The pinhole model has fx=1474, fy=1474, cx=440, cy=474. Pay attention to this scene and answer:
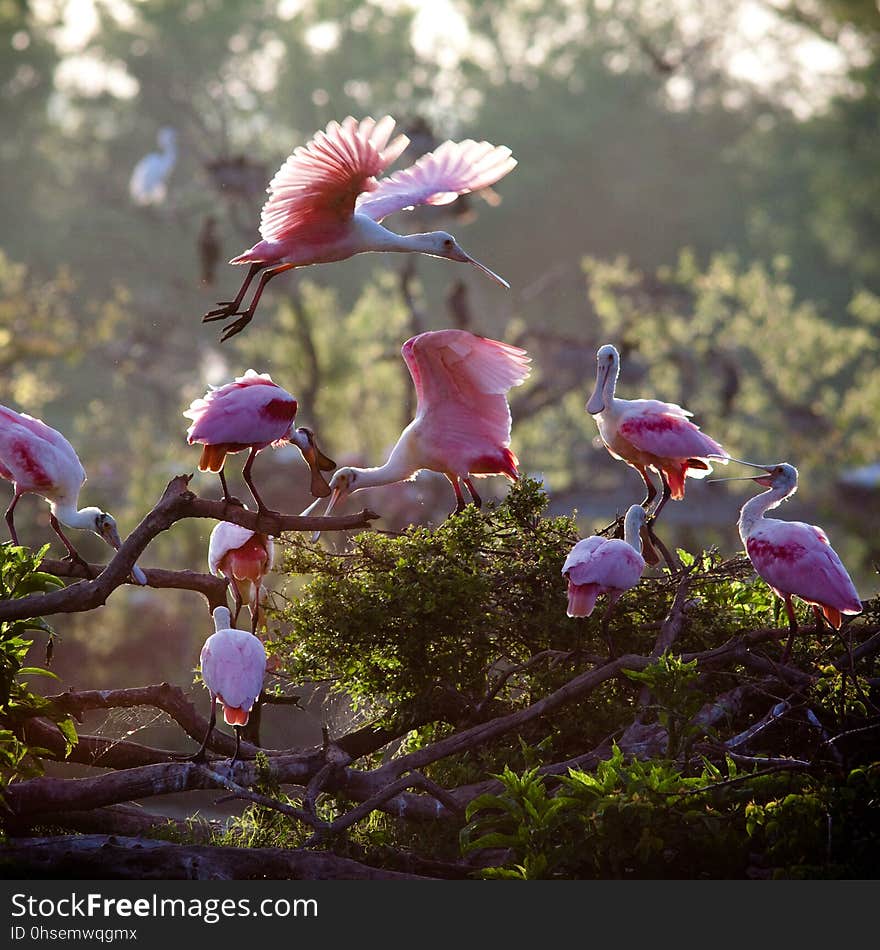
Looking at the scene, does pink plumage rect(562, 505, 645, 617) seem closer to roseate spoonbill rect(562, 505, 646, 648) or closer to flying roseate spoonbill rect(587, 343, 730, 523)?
roseate spoonbill rect(562, 505, 646, 648)

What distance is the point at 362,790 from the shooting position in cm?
701

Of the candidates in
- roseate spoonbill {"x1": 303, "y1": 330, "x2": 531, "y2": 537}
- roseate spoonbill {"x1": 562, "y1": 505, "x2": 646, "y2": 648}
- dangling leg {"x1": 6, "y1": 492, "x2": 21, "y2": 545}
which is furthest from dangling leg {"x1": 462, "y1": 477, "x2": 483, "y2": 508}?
dangling leg {"x1": 6, "y1": 492, "x2": 21, "y2": 545}

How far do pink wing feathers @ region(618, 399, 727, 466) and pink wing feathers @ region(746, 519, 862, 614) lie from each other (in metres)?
0.97

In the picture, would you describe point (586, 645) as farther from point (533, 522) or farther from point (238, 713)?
point (238, 713)

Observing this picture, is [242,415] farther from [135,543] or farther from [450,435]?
[450,435]

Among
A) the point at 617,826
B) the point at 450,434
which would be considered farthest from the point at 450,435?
the point at 617,826

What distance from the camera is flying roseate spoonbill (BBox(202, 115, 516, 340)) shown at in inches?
285

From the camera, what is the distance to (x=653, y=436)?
822cm

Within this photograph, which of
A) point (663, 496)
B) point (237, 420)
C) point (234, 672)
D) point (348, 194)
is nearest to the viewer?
point (234, 672)

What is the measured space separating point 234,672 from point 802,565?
272 cm

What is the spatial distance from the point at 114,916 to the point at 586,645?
284 cm

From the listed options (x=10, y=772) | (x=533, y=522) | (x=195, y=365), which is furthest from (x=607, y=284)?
(x=195, y=365)

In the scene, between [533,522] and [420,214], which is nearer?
[533,522]

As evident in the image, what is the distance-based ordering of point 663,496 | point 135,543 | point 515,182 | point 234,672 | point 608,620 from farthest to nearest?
point 515,182
point 663,496
point 608,620
point 234,672
point 135,543
